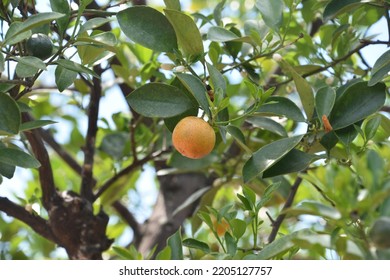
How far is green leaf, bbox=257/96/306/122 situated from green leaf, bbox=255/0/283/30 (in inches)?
7.3

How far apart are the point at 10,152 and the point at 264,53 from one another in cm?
55

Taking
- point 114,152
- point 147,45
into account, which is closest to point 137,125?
point 114,152

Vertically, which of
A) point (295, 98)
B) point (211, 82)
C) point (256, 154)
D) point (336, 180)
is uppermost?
point (295, 98)

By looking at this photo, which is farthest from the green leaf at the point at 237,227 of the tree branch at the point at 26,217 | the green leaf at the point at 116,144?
the green leaf at the point at 116,144

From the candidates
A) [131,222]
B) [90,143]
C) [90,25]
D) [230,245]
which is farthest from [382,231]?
[131,222]

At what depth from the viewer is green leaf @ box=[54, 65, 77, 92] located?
1.26 m

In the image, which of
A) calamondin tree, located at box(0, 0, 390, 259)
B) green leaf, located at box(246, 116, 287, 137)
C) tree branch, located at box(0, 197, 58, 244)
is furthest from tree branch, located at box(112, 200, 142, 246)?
green leaf, located at box(246, 116, 287, 137)

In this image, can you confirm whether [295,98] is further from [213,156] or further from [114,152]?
[114,152]

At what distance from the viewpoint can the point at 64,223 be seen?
1.66 m

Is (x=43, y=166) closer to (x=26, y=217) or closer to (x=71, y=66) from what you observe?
(x=26, y=217)

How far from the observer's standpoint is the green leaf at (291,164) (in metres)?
1.20

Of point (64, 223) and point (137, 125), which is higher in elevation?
point (137, 125)

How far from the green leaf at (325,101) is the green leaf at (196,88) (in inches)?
7.2

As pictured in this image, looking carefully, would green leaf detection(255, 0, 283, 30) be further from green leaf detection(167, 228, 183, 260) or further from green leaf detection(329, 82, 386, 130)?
green leaf detection(167, 228, 183, 260)
